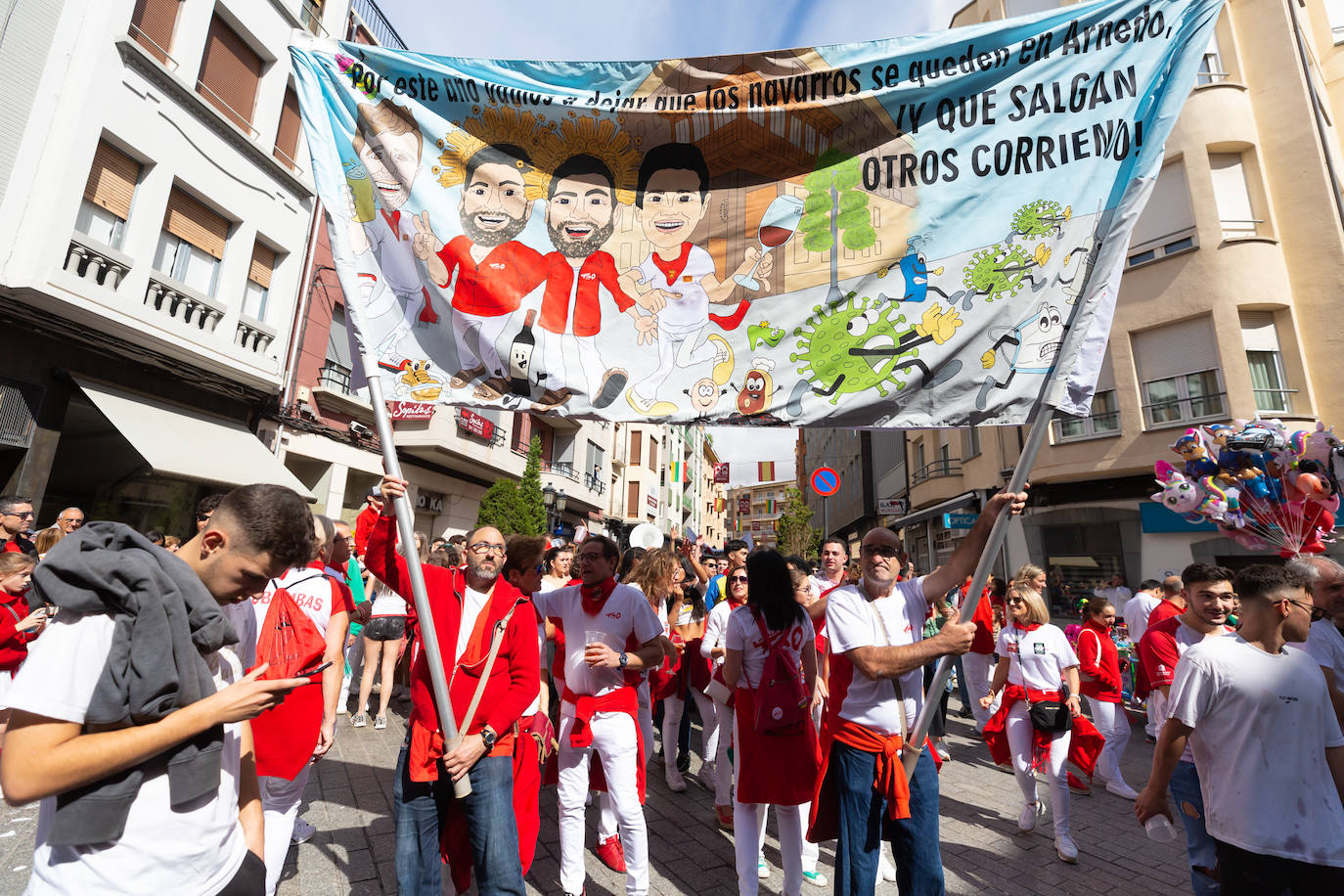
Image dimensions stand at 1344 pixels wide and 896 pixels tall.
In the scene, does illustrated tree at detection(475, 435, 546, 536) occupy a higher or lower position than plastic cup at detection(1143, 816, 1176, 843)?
higher

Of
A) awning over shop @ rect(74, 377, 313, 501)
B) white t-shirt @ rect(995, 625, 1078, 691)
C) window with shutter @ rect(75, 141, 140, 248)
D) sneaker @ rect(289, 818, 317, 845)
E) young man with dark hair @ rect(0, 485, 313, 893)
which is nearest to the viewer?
young man with dark hair @ rect(0, 485, 313, 893)

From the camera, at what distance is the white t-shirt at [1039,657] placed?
5.40 metres

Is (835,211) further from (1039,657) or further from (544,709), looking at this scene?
(1039,657)

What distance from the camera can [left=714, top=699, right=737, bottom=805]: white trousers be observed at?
516 cm

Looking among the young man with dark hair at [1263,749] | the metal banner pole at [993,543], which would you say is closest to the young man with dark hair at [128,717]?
the metal banner pole at [993,543]

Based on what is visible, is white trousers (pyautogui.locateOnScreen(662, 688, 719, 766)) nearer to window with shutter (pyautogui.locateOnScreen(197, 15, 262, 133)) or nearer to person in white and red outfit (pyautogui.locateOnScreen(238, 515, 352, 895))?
person in white and red outfit (pyautogui.locateOnScreen(238, 515, 352, 895))

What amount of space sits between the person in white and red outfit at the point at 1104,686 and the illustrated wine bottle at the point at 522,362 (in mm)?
6031

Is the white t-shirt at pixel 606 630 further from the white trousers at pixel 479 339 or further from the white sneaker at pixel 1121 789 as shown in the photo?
the white sneaker at pixel 1121 789

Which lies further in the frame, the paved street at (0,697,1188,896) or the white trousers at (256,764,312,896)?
the paved street at (0,697,1188,896)

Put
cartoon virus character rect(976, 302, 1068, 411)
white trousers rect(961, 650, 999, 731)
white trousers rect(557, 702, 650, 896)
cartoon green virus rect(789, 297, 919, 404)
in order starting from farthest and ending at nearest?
white trousers rect(961, 650, 999, 731), white trousers rect(557, 702, 650, 896), cartoon green virus rect(789, 297, 919, 404), cartoon virus character rect(976, 302, 1068, 411)

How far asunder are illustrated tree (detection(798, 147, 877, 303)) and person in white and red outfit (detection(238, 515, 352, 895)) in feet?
9.02

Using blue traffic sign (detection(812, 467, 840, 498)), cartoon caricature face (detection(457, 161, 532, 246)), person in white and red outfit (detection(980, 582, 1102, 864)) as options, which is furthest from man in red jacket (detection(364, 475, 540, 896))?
blue traffic sign (detection(812, 467, 840, 498))

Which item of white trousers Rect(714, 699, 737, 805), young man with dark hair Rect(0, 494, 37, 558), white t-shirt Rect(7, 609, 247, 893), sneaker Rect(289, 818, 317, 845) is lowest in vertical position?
sneaker Rect(289, 818, 317, 845)

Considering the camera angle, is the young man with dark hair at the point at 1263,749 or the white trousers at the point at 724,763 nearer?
the young man with dark hair at the point at 1263,749
